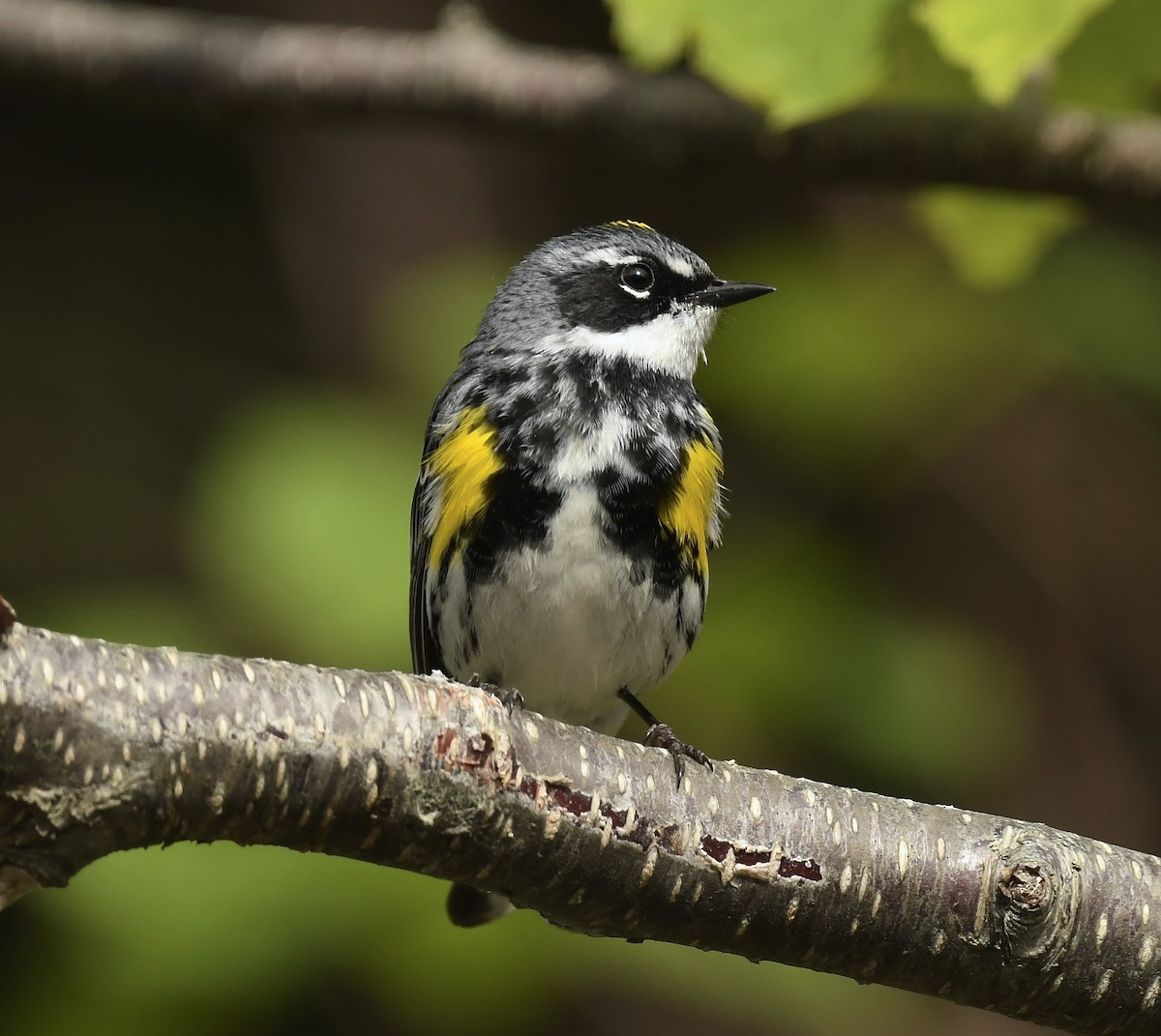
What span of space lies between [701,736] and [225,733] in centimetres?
262

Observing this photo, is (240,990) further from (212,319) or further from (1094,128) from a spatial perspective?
(212,319)

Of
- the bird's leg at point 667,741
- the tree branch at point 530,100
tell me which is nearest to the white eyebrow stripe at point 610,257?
the tree branch at point 530,100

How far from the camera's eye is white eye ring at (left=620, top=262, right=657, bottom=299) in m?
3.96

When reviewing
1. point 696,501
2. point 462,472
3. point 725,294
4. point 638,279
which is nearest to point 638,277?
point 638,279

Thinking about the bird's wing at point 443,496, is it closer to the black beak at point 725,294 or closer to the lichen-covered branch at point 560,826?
the black beak at point 725,294

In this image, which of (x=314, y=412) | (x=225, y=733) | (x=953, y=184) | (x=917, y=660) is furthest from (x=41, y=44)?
(x=917, y=660)

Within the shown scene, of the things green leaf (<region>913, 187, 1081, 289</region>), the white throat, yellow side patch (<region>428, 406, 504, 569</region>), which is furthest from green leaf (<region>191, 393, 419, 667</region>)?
green leaf (<region>913, 187, 1081, 289</region>)

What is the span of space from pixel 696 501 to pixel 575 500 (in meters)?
0.34

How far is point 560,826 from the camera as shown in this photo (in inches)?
83.2

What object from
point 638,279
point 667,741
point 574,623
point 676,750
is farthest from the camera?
point 638,279

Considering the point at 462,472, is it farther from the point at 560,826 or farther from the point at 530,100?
the point at 560,826

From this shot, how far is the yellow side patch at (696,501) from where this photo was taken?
10.9ft

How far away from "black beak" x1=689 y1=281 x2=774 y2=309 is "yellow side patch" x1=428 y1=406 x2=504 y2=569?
2.68 ft

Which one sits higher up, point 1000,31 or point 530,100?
point 530,100
